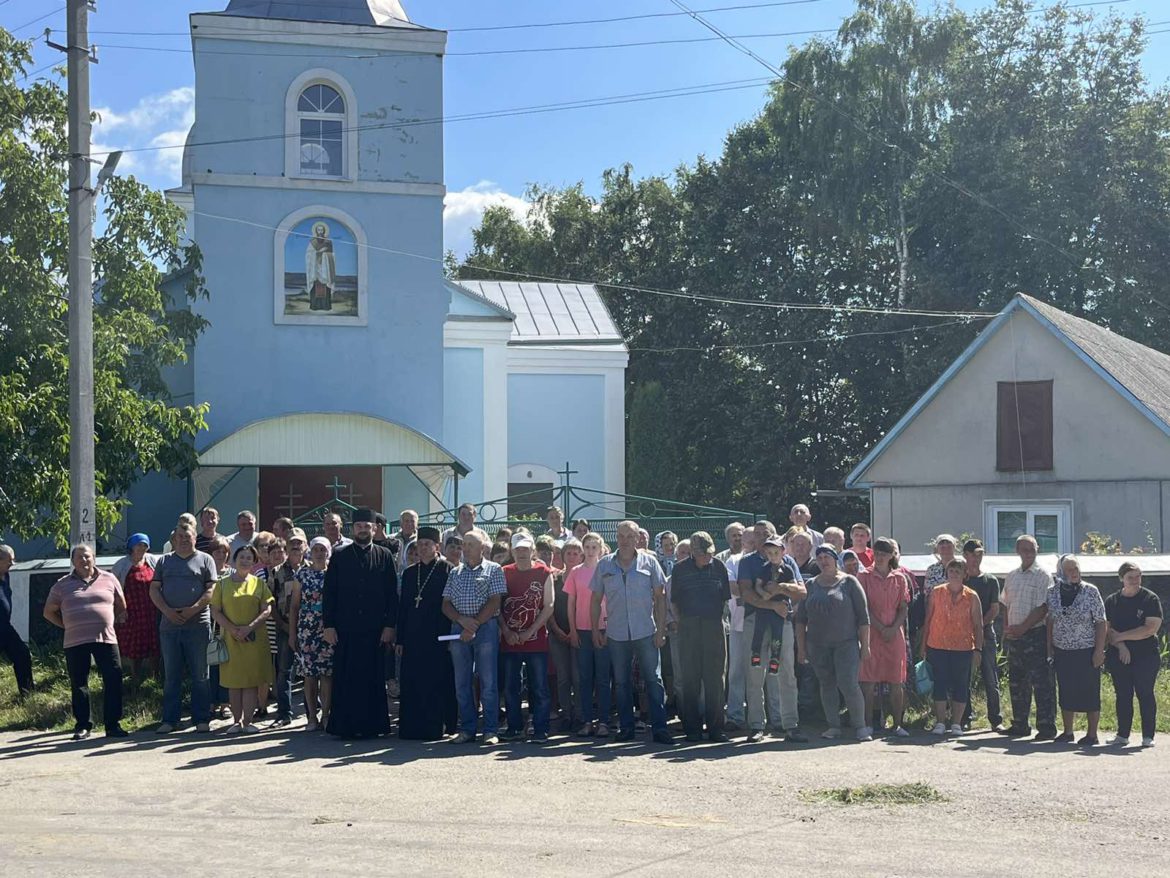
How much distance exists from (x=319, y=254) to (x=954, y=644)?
16.0 m

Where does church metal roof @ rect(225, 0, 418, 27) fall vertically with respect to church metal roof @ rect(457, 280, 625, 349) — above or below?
above

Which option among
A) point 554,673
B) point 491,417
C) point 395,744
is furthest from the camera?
point 491,417

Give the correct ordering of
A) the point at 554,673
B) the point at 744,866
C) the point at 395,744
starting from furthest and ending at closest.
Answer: the point at 554,673 < the point at 395,744 < the point at 744,866

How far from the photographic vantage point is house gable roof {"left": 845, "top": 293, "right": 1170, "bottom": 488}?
2441 centimetres

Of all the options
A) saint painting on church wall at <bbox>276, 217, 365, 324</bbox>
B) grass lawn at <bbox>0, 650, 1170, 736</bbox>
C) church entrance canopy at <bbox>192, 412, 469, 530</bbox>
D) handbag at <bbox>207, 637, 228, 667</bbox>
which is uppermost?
saint painting on church wall at <bbox>276, 217, 365, 324</bbox>

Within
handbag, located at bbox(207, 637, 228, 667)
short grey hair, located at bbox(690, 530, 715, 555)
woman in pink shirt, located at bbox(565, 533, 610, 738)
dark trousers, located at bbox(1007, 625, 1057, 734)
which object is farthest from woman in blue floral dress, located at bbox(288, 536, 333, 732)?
dark trousers, located at bbox(1007, 625, 1057, 734)

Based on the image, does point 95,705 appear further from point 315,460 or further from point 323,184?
point 323,184

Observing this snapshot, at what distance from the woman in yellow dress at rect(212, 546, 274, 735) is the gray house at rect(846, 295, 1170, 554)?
16.0m

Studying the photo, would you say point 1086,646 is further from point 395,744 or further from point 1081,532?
point 1081,532

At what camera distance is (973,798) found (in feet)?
29.5

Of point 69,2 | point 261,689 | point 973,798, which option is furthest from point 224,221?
point 973,798

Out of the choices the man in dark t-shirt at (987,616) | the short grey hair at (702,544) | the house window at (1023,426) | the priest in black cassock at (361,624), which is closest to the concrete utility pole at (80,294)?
the priest in black cassock at (361,624)

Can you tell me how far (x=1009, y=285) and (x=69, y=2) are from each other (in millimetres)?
29145

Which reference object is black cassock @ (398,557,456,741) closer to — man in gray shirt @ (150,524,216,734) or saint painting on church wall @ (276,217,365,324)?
man in gray shirt @ (150,524,216,734)
